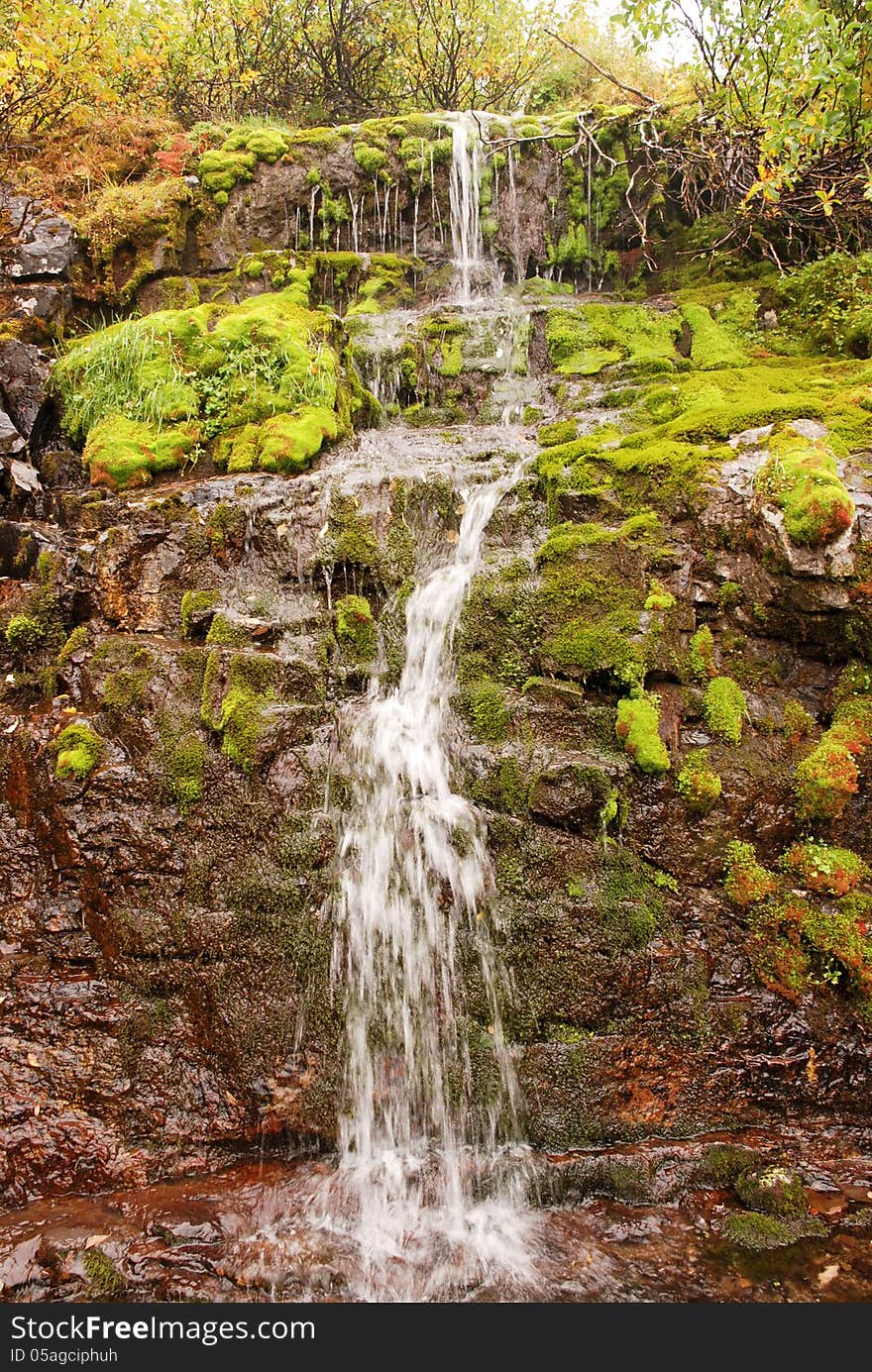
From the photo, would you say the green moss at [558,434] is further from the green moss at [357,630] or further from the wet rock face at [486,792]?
the green moss at [357,630]

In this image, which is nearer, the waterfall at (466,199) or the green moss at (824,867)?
the green moss at (824,867)

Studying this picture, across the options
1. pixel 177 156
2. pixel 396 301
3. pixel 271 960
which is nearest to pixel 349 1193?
pixel 271 960

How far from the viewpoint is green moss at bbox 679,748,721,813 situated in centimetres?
546

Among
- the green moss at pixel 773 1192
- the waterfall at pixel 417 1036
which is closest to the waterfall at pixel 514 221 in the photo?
the waterfall at pixel 417 1036

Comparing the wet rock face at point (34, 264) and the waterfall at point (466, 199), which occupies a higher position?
the waterfall at point (466, 199)

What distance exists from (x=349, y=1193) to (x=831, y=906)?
12.2 feet

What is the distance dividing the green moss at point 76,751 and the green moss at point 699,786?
440 cm

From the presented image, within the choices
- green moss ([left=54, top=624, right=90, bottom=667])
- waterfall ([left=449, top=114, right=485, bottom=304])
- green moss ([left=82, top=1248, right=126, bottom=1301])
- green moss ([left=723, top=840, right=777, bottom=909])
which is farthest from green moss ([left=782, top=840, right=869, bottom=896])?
waterfall ([left=449, top=114, right=485, bottom=304])

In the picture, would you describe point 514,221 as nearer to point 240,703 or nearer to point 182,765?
point 240,703

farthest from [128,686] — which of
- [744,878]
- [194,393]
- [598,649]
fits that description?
[744,878]

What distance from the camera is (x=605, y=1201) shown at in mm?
4586

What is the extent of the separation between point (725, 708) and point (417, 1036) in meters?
3.31

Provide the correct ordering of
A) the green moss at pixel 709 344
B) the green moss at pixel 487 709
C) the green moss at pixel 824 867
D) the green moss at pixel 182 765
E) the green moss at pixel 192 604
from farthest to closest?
the green moss at pixel 709 344, the green moss at pixel 192 604, the green moss at pixel 487 709, the green moss at pixel 182 765, the green moss at pixel 824 867

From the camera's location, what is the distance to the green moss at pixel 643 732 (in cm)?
552
